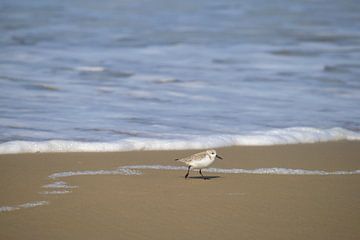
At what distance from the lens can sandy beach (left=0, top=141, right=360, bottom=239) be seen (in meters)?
5.88

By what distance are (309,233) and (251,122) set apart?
14.3ft

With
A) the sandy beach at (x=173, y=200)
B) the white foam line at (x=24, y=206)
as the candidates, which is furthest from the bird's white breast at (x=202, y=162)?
the white foam line at (x=24, y=206)

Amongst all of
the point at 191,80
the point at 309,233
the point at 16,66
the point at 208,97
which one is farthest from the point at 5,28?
the point at 309,233

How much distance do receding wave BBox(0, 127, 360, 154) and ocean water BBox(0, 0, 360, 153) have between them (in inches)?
0.7

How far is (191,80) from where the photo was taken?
1359cm

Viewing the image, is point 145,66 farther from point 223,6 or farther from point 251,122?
point 223,6

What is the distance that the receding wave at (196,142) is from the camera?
840cm

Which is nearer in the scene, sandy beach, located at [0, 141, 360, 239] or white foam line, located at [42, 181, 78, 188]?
sandy beach, located at [0, 141, 360, 239]

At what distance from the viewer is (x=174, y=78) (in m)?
13.7

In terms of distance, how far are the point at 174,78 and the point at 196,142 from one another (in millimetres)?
4813

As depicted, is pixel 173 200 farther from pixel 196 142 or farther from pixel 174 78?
pixel 174 78

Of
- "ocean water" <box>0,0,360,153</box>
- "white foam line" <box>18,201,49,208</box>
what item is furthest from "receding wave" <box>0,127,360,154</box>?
"white foam line" <box>18,201,49,208</box>

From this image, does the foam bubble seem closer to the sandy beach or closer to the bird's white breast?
the sandy beach

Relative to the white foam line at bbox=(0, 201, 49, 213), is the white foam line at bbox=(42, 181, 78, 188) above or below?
below
